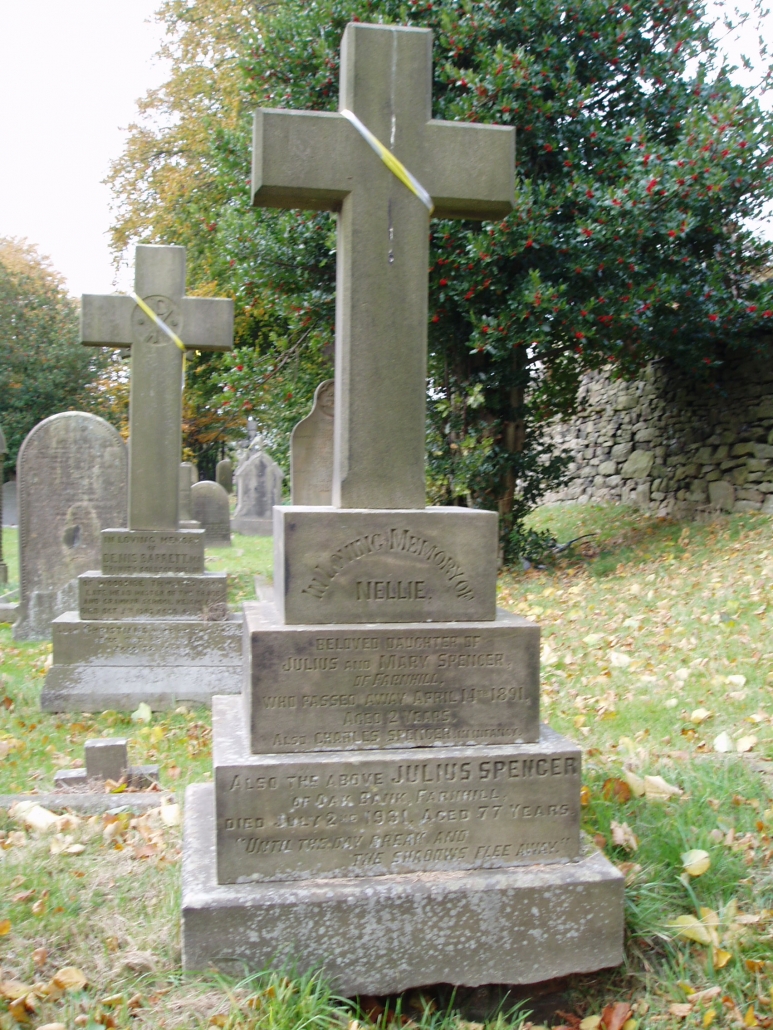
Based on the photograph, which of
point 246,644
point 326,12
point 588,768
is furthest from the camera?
point 326,12

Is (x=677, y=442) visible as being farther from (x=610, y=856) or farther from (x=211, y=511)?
(x=610, y=856)

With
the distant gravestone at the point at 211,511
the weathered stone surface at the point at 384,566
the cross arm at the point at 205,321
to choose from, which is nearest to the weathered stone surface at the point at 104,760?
the weathered stone surface at the point at 384,566

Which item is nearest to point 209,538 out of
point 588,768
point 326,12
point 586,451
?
point 586,451

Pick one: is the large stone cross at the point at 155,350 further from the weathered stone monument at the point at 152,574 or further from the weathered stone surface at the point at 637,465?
the weathered stone surface at the point at 637,465

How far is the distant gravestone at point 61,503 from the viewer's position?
29.8 feet

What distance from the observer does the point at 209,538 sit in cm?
1775

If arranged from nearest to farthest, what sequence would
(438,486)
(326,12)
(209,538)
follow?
(326,12) → (438,486) → (209,538)

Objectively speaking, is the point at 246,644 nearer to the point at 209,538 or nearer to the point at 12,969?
the point at 12,969

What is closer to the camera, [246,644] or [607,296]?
[246,644]

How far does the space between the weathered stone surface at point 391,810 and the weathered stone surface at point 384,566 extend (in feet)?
1.54

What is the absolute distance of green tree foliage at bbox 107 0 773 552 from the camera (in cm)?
949

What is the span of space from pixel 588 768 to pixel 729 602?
371 centimetres

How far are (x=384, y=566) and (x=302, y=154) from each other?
1.45 metres

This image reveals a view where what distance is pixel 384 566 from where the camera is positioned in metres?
3.09
